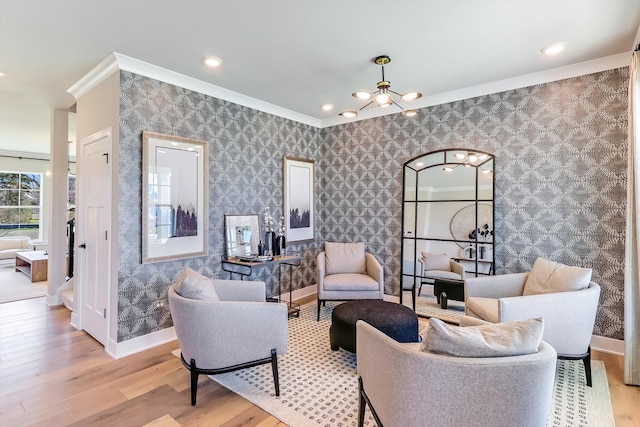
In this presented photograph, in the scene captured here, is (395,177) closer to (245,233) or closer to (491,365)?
(245,233)

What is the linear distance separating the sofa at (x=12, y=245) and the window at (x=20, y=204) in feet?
1.39

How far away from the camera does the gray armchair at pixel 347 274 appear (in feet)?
12.8

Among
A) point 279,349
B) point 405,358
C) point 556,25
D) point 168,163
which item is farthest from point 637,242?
point 168,163

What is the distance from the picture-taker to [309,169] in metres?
5.21

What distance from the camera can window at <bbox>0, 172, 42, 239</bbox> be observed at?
8117mm

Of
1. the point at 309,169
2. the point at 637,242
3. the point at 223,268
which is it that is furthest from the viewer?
the point at 309,169

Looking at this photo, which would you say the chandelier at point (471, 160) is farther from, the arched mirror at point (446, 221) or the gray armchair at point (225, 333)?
the gray armchair at point (225, 333)

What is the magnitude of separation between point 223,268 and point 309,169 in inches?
83.4

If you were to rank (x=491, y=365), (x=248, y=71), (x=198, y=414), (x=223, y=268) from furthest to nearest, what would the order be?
1. (x=223, y=268)
2. (x=248, y=71)
3. (x=198, y=414)
4. (x=491, y=365)

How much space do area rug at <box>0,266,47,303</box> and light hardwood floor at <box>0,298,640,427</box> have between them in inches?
80.4

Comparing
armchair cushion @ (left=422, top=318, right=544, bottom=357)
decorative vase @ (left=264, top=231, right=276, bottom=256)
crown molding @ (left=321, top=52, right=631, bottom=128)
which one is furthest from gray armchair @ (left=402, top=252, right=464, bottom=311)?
A: armchair cushion @ (left=422, top=318, right=544, bottom=357)

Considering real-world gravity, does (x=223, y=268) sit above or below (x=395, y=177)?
below

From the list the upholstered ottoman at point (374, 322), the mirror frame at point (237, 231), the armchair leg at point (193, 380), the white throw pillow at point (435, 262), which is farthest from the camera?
the white throw pillow at point (435, 262)

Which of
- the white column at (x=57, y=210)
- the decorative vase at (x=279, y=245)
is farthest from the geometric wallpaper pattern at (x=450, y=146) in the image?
the white column at (x=57, y=210)
